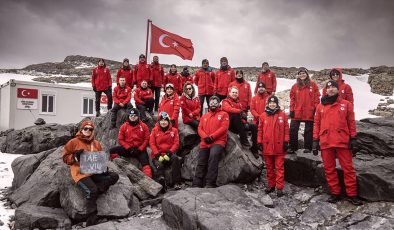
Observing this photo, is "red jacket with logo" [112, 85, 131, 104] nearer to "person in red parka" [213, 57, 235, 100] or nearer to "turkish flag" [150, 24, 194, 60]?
"turkish flag" [150, 24, 194, 60]

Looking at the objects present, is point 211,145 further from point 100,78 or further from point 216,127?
point 100,78

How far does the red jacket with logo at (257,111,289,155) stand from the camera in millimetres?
7672

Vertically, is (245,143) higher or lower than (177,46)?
lower

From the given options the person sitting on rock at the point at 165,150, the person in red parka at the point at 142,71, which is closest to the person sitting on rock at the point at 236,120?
the person sitting on rock at the point at 165,150

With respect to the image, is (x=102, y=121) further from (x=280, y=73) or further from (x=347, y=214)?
(x=280, y=73)

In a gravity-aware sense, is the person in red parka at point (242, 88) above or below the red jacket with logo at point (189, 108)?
above

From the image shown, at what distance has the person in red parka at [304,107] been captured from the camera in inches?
342

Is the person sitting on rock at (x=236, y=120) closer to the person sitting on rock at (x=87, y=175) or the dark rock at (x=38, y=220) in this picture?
the person sitting on rock at (x=87, y=175)

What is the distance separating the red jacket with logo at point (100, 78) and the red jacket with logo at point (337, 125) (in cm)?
885

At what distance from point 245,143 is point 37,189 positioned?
218 inches

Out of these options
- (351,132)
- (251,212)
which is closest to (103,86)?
(251,212)

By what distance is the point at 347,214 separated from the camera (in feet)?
21.5

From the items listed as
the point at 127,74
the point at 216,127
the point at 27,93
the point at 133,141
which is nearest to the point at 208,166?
the point at 216,127

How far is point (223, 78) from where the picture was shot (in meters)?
11.5
